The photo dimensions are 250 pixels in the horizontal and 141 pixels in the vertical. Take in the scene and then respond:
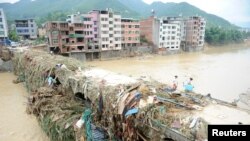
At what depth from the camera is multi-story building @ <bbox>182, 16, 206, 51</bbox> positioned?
5238 centimetres

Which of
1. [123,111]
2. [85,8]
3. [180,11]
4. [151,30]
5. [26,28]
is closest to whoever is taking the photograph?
[123,111]

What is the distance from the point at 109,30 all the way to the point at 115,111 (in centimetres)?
3458

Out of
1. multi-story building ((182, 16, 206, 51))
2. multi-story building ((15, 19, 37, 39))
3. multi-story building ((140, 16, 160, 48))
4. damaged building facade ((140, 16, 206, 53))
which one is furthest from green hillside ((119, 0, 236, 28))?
multi-story building ((15, 19, 37, 39))

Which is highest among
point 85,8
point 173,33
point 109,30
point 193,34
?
point 85,8

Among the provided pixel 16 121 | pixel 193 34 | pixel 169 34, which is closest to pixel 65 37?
pixel 169 34

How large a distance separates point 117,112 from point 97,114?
59.9 inches

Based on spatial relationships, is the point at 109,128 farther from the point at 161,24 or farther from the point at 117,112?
the point at 161,24

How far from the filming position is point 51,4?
128500 millimetres

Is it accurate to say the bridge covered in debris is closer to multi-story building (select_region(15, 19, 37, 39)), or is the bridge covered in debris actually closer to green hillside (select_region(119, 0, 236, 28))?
multi-story building (select_region(15, 19, 37, 39))

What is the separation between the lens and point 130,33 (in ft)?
145

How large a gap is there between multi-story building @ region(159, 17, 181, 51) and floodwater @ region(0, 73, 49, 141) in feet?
117

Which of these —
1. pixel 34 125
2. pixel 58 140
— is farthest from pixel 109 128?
pixel 34 125

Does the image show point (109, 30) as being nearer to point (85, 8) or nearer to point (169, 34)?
point (169, 34)

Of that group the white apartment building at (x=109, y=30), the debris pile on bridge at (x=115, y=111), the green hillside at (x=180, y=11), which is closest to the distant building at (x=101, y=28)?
the white apartment building at (x=109, y=30)
